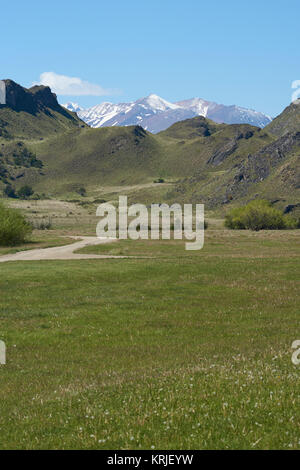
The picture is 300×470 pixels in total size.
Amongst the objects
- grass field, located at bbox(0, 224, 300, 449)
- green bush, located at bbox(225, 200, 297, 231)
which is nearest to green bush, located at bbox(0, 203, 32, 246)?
grass field, located at bbox(0, 224, 300, 449)

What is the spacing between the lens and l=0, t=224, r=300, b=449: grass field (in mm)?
8781

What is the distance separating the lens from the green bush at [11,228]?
209 ft

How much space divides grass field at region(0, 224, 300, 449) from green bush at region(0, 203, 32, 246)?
22638mm

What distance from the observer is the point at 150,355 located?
17703 mm

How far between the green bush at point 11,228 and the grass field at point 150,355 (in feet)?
74.3

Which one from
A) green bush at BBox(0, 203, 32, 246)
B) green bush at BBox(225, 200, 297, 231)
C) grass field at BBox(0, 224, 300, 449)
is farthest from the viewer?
green bush at BBox(225, 200, 297, 231)

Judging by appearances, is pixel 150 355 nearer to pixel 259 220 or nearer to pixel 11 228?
pixel 11 228

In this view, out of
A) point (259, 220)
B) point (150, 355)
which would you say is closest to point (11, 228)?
point (150, 355)

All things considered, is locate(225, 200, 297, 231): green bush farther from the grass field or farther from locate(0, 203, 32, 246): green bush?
the grass field

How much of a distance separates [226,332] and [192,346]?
9.08 feet

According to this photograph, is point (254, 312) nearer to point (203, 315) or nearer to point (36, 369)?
point (203, 315)

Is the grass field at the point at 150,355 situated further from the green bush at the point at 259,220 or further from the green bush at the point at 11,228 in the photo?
the green bush at the point at 259,220

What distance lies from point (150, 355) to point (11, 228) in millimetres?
50360
